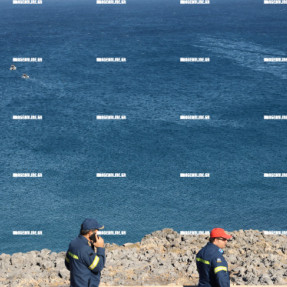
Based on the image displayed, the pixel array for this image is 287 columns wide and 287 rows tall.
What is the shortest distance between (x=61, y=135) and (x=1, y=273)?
47.6 metres

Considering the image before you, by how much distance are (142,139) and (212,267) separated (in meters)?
55.2

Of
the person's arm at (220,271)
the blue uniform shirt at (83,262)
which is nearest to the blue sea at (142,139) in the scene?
the blue uniform shirt at (83,262)

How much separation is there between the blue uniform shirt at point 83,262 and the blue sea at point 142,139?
33439 mm

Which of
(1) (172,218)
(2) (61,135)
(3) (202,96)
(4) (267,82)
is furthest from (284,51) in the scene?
(1) (172,218)

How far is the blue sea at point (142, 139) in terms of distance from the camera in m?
52.1

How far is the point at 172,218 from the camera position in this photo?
169ft

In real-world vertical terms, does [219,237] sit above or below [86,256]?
above

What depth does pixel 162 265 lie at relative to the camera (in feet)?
76.6

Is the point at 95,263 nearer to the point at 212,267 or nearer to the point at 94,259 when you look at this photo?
the point at 94,259

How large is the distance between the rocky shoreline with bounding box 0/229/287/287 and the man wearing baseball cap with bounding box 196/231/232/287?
759cm

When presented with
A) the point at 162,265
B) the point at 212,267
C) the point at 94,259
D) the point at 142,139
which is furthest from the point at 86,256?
the point at 142,139

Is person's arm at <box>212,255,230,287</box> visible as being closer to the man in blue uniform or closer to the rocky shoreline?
the man in blue uniform

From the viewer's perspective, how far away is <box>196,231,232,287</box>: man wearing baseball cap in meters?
13.5

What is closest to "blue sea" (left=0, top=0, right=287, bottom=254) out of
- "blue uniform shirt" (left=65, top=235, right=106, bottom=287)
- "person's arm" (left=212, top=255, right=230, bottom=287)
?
"blue uniform shirt" (left=65, top=235, right=106, bottom=287)
